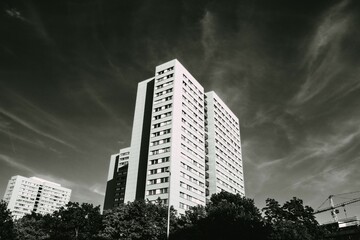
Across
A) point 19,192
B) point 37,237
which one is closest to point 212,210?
point 37,237

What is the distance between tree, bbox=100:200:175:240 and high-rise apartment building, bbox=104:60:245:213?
447 inches

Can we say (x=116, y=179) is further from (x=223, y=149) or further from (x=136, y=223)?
(x=136, y=223)

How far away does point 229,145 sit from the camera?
9538 cm

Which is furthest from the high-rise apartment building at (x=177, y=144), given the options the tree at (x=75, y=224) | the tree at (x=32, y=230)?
the tree at (x=32, y=230)

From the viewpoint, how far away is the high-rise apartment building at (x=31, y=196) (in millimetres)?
169625

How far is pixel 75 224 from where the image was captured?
53.9 metres

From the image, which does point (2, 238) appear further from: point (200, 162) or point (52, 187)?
point (52, 187)

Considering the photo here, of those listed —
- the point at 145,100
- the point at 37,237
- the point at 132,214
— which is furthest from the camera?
the point at 145,100

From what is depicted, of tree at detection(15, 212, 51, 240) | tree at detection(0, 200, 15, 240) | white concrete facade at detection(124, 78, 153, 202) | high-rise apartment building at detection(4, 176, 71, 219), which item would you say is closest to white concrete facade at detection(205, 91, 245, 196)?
white concrete facade at detection(124, 78, 153, 202)

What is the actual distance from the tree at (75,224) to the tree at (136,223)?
14606 mm

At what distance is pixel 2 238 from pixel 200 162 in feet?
150

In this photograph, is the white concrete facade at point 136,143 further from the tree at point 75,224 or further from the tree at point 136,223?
the tree at point 136,223

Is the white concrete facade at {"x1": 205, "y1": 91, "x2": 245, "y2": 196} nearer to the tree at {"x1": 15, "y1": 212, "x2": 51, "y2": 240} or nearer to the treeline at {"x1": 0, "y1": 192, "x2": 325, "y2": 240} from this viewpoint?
the treeline at {"x1": 0, "y1": 192, "x2": 325, "y2": 240}

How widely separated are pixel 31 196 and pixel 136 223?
171130 mm
